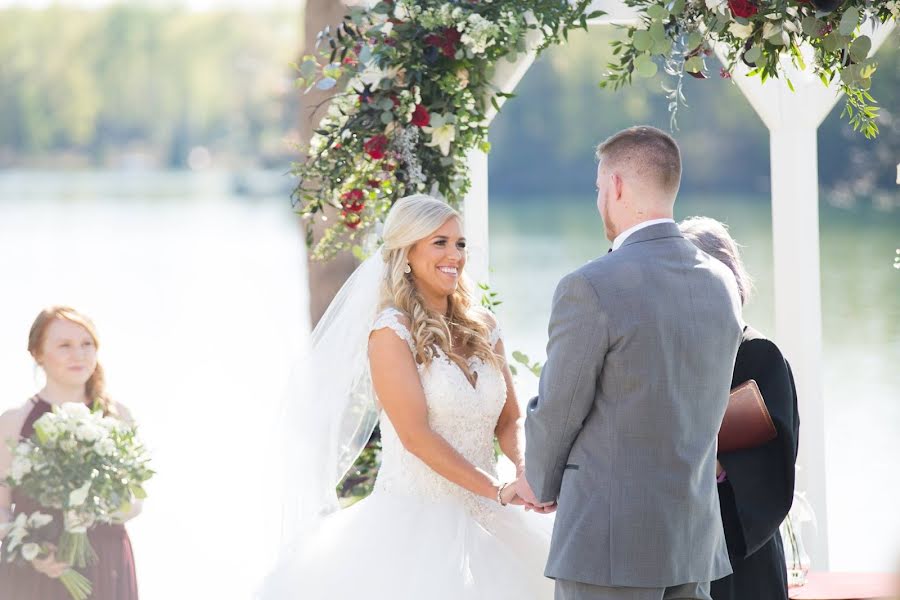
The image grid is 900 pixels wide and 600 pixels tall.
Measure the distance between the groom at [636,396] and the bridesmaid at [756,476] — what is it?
30 cm

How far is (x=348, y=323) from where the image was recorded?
3.69 m

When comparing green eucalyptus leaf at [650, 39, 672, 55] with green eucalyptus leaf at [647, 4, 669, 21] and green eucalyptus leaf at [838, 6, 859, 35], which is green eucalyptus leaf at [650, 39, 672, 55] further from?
green eucalyptus leaf at [838, 6, 859, 35]

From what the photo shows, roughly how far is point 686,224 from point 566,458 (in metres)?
0.79

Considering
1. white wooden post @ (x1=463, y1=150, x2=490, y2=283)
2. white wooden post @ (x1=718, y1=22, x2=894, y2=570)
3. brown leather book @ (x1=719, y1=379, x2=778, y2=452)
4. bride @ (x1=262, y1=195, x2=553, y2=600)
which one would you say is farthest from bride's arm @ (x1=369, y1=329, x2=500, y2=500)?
white wooden post @ (x1=718, y1=22, x2=894, y2=570)

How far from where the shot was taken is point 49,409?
12.1 ft

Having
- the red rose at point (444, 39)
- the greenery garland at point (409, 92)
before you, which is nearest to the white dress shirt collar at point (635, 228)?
the greenery garland at point (409, 92)

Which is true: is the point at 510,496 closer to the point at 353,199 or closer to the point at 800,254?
the point at 353,199

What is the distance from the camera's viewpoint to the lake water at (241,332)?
6766 millimetres

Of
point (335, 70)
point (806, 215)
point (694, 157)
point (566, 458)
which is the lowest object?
point (566, 458)

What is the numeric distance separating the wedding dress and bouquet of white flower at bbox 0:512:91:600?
0.70 m

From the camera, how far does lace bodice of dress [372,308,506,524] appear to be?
11.2 ft

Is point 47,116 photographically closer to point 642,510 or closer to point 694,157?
point 694,157

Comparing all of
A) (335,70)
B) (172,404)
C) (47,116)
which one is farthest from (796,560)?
(47,116)

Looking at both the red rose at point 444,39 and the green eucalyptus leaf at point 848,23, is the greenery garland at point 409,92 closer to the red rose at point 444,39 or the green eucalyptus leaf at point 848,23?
the red rose at point 444,39
